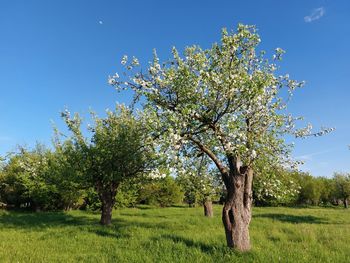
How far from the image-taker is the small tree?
30.1 metres

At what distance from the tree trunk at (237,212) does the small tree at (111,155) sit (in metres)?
11.5

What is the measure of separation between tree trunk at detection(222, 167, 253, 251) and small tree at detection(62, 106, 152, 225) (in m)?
11.5

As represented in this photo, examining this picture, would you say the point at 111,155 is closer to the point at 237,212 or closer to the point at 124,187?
the point at 124,187

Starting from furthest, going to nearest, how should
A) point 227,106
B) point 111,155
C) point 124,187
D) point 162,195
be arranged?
1. point 162,195
2. point 124,187
3. point 111,155
4. point 227,106

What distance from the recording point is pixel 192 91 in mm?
17875

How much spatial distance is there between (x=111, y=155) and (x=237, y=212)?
48.5 ft

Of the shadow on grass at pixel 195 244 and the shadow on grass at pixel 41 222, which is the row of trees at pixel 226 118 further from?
the shadow on grass at pixel 41 222

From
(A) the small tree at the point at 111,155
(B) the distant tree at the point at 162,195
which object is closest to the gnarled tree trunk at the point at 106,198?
(A) the small tree at the point at 111,155

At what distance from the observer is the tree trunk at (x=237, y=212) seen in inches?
707

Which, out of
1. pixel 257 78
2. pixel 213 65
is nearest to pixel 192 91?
pixel 213 65

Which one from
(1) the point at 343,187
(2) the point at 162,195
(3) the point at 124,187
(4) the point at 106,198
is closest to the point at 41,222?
(4) the point at 106,198

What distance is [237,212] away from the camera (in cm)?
1838

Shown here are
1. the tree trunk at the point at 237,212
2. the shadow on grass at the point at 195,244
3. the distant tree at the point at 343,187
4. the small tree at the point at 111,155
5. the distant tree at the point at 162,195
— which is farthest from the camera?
the distant tree at the point at 343,187

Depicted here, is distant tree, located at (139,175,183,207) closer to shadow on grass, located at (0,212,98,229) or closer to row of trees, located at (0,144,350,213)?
row of trees, located at (0,144,350,213)
